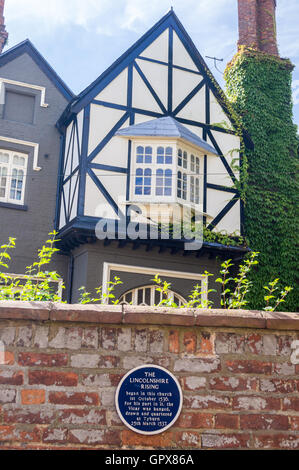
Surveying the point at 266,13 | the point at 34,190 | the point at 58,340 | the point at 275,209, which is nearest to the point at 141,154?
the point at 34,190

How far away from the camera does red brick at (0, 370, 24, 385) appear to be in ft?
13.6

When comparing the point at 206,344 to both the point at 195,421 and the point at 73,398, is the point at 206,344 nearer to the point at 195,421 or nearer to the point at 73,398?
the point at 195,421

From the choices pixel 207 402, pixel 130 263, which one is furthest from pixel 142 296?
pixel 207 402

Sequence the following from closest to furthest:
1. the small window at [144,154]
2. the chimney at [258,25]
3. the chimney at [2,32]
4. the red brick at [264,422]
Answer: the red brick at [264,422] → the small window at [144,154] → the chimney at [2,32] → the chimney at [258,25]

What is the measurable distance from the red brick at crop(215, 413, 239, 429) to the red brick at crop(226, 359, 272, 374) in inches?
13.5

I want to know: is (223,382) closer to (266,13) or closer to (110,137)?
(110,137)

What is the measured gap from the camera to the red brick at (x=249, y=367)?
4.36 metres

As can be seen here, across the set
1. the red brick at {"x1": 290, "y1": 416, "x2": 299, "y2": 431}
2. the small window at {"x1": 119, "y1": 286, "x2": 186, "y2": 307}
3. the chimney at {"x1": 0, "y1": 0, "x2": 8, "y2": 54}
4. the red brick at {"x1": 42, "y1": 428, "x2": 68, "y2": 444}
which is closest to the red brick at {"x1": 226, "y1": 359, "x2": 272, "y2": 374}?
the red brick at {"x1": 290, "y1": 416, "x2": 299, "y2": 431}

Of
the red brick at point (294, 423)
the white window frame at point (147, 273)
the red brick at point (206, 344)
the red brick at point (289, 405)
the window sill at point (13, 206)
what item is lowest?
the red brick at point (294, 423)

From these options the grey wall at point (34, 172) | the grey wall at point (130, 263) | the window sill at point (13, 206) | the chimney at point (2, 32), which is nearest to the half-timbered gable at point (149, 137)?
the grey wall at point (34, 172)

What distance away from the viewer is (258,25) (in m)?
16.5

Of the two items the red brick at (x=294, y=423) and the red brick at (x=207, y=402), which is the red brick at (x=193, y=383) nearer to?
the red brick at (x=207, y=402)

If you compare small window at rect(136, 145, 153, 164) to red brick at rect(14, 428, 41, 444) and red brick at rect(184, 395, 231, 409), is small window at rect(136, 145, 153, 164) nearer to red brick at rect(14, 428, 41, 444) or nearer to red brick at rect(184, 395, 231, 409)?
red brick at rect(184, 395, 231, 409)

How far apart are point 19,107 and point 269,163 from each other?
6.67 metres
